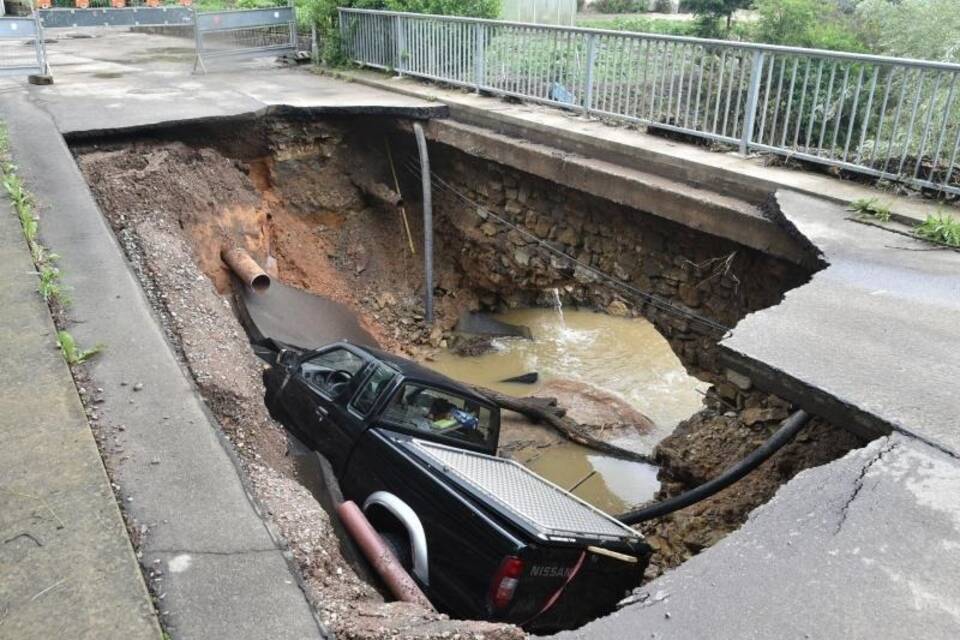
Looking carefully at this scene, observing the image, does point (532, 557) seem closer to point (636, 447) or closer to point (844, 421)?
point (844, 421)

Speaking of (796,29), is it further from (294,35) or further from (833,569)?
(833,569)

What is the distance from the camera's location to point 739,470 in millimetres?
5324

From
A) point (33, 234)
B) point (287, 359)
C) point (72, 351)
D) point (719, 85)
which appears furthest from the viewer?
point (719, 85)

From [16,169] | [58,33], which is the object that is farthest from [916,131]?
[58,33]

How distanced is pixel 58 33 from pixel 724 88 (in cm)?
2255

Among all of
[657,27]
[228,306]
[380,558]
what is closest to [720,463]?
[380,558]

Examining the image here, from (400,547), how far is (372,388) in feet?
4.88

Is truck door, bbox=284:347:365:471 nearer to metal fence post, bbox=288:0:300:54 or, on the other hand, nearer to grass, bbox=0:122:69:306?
grass, bbox=0:122:69:306

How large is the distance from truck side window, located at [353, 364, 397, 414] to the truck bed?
587mm

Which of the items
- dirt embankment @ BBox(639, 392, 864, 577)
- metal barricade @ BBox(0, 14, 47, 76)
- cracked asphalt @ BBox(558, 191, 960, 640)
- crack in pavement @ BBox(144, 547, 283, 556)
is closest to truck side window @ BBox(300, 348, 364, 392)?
dirt embankment @ BBox(639, 392, 864, 577)

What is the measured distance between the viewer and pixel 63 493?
308 cm

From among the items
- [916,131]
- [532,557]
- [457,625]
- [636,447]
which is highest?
[916,131]

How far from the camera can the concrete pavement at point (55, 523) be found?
250 centimetres

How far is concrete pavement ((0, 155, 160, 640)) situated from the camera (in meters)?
2.50
